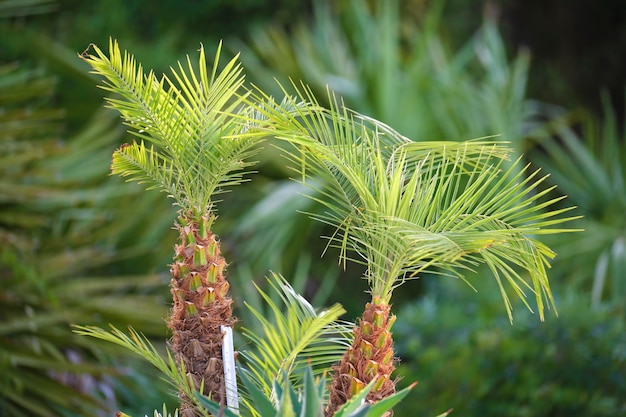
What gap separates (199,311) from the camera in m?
1.43

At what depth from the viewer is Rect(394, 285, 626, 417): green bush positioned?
3455 millimetres

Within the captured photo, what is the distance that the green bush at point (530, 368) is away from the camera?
136 inches

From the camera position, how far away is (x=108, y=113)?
4551 mm

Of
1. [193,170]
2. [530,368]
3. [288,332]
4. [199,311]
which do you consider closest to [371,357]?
[288,332]

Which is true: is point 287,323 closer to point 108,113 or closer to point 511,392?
point 511,392

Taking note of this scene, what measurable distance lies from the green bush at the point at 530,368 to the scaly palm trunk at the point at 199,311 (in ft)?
7.59

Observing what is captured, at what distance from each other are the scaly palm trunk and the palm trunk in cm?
23

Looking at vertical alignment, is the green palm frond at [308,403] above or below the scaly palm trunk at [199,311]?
below

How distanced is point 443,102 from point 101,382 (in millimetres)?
2640

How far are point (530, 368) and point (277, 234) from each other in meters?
1.73

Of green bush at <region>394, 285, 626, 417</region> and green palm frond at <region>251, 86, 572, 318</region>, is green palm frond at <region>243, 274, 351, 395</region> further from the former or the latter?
green bush at <region>394, 285, 626, 417</region>

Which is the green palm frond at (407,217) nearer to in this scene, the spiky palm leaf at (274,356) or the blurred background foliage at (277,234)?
the spiky palm leaf at (274,356)

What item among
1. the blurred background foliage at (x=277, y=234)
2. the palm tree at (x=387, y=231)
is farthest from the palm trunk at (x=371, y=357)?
the blurred background foliage at (x=277, y=234)

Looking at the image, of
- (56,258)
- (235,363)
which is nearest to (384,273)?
(235,363)
